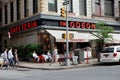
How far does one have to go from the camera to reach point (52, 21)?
1377 inches

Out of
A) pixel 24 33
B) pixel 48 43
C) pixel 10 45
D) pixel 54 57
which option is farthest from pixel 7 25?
pixel 54 57

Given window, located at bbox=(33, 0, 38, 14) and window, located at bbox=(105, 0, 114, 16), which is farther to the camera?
window, located at bbox=(105, 0, 114, 16)

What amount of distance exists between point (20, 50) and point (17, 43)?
3.35m

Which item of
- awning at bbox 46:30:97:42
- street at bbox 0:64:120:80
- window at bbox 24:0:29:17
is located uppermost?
window at bbox 24:0:29:17

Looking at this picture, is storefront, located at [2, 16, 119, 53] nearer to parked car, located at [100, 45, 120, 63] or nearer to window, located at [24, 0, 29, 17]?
window, located at [24, 0, 29, 17]

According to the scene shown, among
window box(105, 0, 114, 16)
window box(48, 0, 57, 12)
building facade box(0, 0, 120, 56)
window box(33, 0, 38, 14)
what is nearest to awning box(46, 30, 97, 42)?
building facade box(0, 0, 120, 56)

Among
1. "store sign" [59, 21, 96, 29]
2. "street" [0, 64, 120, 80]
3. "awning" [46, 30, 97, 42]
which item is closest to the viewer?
"street" [0, 64, 120, 80]

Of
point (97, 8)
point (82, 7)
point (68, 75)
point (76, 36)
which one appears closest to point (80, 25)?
point (82, 7)

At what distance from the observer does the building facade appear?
113ft

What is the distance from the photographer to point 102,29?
3325cm

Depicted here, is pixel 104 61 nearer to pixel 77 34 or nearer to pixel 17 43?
pixel 77 34

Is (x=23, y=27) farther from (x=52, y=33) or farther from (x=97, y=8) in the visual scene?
(x=97, y=8)

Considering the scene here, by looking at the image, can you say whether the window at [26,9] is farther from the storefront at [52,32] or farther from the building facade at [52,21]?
the storefront at [52,32]

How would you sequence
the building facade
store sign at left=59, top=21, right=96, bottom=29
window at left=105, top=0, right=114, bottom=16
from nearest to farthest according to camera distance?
the building facade < store sign at left=59, top=21, right=96, bottom=29 < window at left=105, top=0, right=114, bottom=16
